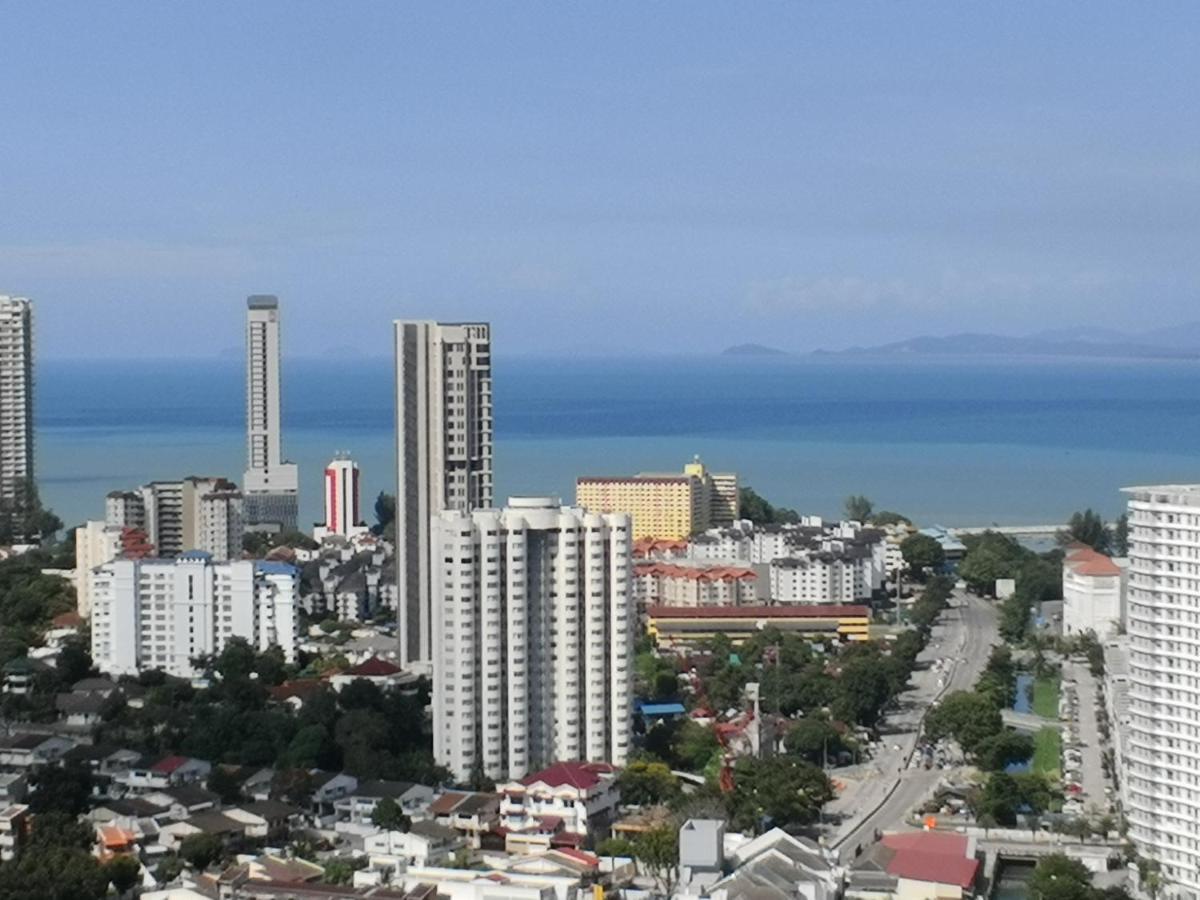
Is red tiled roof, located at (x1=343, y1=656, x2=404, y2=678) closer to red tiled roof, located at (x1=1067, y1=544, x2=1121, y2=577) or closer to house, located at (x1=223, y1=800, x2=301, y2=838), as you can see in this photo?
house, located at (x1=223, y1=800, x2=301, y2=838)

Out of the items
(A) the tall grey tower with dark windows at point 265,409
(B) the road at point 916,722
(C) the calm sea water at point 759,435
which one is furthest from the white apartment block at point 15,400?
→ (B) the road at point 916,722

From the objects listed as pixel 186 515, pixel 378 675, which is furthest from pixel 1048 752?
pixel 186 515

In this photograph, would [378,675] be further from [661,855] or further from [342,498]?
[342,498]

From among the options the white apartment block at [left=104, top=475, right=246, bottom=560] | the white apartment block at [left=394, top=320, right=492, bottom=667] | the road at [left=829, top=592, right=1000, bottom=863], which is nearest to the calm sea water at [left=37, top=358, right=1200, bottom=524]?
the white apartment block at [left=104, top=475, right=246, bottom=560]

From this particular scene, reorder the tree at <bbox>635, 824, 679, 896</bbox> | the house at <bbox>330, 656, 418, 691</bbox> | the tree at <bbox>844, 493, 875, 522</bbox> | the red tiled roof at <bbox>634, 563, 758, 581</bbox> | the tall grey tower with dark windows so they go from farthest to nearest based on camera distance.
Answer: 1. the tall grey tower with dark windows
2. the tree at <bbox>844, 493, 875, 522</bbox>
3. the red tiled roof at <bbox>634, 563, 758, 581</bbox>
4. the house at <bbox>330, 656, 418, 691</bbox>
5. the tree at <bbox>635, 824, 679, 896</bbox>

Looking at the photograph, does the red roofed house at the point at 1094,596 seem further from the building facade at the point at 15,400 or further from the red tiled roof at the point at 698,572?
the building facade at the point at 15,400
